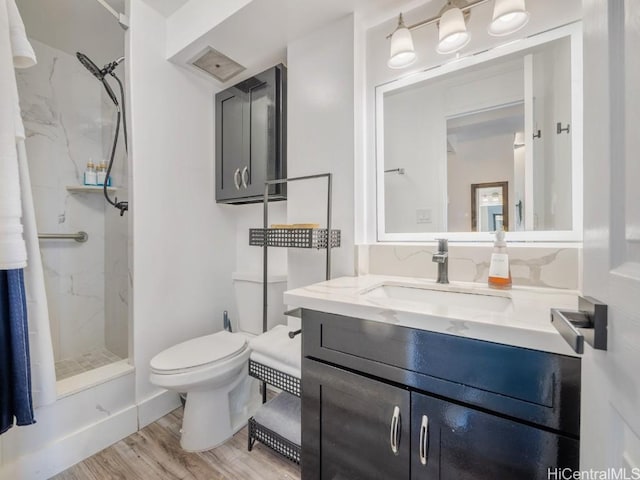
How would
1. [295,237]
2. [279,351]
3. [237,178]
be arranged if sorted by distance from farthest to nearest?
[237,178] → [295,237] → [279,351]

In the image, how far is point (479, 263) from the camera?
1089 millimetres

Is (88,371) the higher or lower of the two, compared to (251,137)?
lower

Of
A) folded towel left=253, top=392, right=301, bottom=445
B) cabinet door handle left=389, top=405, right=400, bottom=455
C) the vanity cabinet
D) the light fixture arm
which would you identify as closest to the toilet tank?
folded towel left=253, top=392, right=301, bottom=445

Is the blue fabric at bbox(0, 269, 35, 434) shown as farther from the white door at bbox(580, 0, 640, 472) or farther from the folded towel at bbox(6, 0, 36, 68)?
the white door at bbox(580, 0, 640, 472)

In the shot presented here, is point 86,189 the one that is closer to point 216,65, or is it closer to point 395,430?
point 216,65

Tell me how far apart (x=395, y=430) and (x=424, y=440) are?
0.07 m

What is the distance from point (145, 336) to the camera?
154 centimetres

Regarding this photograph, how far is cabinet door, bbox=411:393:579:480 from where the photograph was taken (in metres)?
0.55

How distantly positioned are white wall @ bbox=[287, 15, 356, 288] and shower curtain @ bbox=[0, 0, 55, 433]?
1083 mm

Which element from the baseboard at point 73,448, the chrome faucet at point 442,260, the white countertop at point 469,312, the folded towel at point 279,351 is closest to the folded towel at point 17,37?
the white countertop at point 469,312

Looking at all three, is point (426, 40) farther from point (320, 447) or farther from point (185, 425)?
point (185, 425)

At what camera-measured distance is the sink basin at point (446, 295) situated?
91cm

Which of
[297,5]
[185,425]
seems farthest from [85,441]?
[297,5]

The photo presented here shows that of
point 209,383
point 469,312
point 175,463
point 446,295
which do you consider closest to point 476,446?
point 469,312
